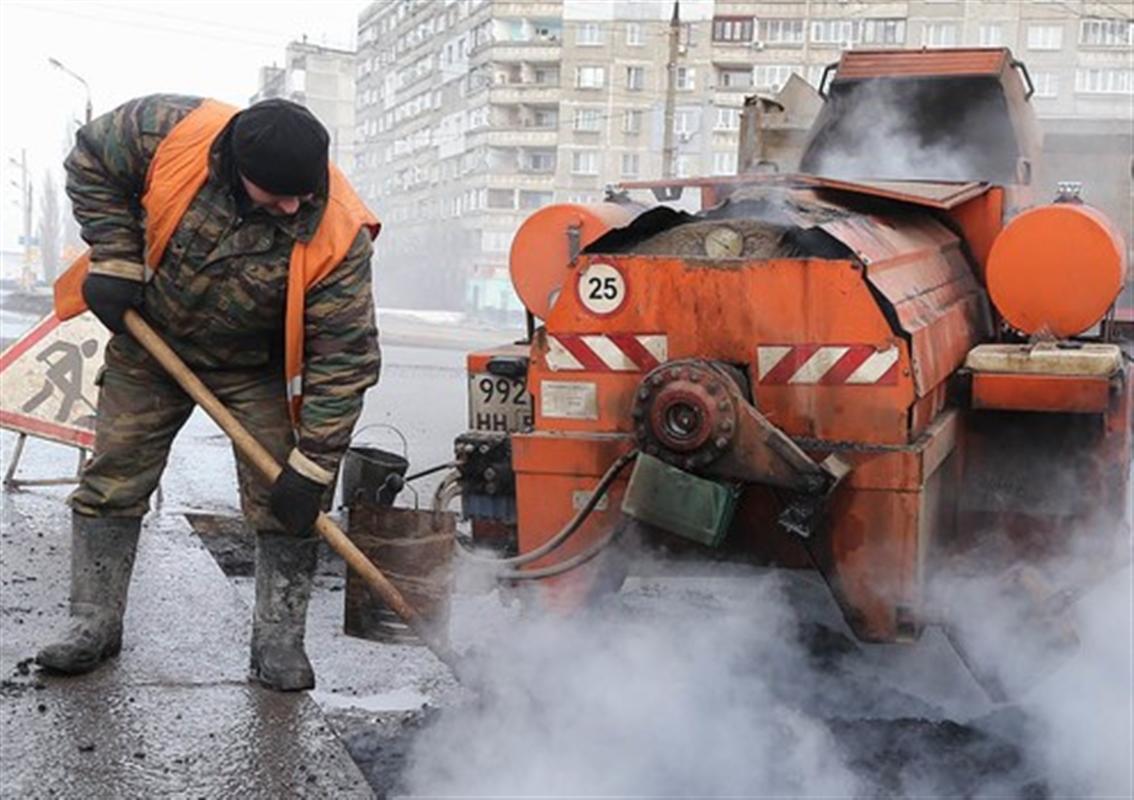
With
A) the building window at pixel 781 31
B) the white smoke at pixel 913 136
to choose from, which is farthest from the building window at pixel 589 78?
the white smoke at pixel 913 136

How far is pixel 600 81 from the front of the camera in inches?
2382

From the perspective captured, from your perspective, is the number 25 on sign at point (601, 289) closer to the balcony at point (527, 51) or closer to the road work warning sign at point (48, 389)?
the road work warning sign at point (48, 389)

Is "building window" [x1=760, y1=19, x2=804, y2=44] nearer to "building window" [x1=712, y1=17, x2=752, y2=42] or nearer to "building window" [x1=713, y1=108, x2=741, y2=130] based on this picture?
"building window" [x1=712, y1=17, x2=752, y2=42]

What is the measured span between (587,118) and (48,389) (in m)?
55.0

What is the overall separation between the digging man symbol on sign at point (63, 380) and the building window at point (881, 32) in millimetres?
52963

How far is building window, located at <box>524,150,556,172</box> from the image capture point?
61.2m

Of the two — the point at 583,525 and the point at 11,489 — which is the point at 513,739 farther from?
the point at 11,489

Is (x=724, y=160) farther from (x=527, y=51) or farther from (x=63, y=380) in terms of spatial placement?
(x=63, y=380)

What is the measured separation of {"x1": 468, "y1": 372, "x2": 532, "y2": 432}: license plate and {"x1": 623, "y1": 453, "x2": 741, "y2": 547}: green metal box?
135cm

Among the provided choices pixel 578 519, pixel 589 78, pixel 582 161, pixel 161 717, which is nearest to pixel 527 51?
pixel 589 78

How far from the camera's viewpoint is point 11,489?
6.77 meters

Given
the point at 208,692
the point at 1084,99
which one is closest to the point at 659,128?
the point at 1084,99

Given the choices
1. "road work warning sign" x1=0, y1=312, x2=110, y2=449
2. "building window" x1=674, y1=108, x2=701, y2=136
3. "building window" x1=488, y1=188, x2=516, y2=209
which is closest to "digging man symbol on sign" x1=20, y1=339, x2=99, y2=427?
"road work warning sign" x1=0, y1=312, x2=110, y2=449

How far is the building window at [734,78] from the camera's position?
60.0 meters
